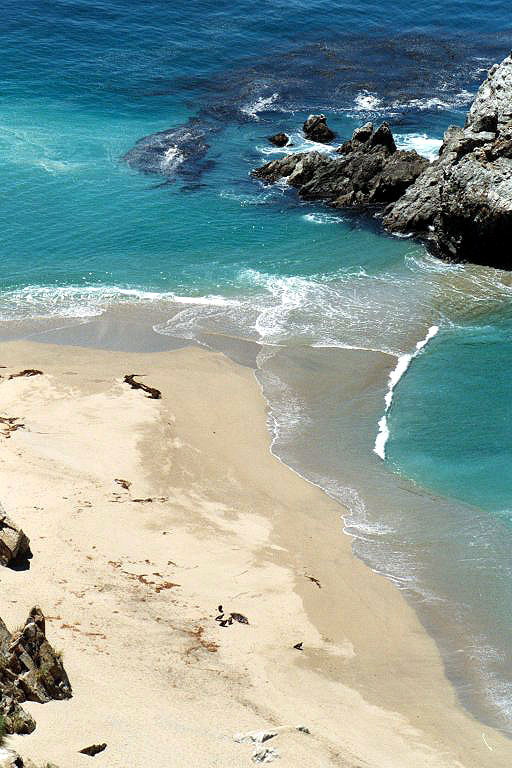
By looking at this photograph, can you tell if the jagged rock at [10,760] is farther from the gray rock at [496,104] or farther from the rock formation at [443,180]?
the gray rock at [496,104]

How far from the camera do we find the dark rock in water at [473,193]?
34.9 m

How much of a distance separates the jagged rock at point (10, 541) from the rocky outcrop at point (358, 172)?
27177mm

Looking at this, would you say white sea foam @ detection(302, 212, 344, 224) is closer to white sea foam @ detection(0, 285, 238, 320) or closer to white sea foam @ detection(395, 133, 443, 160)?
white sea foam @ detection(0, 285, 238, 320)

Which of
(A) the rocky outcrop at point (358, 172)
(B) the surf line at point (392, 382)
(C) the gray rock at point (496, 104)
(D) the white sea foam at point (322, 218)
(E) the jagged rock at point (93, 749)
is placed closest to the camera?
(E) the jagged rock at point (93, 749)

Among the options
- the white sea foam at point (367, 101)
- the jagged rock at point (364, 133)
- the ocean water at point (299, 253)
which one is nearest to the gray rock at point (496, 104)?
the jagged rock at point (364, 133)

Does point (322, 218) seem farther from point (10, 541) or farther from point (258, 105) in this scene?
point (10, 541)

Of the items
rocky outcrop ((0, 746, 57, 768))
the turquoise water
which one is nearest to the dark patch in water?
the turquoise water

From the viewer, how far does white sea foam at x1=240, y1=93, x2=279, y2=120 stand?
1993 inches

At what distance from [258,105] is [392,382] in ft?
92.5

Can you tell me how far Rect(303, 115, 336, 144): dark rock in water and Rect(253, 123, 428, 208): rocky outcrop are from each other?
361 cm

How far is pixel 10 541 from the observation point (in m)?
16.6

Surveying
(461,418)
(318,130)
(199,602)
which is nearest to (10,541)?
(199,602)

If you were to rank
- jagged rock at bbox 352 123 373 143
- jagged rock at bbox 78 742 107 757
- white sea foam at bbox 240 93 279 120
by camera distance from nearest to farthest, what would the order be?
jagged rock at bbox 78 742 107 757 → jagged rock at bbox 352 123 373 143 → white sea foam at bbox 240 93 279 120

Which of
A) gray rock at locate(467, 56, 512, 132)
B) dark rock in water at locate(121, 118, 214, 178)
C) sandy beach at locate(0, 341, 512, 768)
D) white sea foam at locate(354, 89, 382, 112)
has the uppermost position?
gray rock at locate(467, 56, 512, 132)
